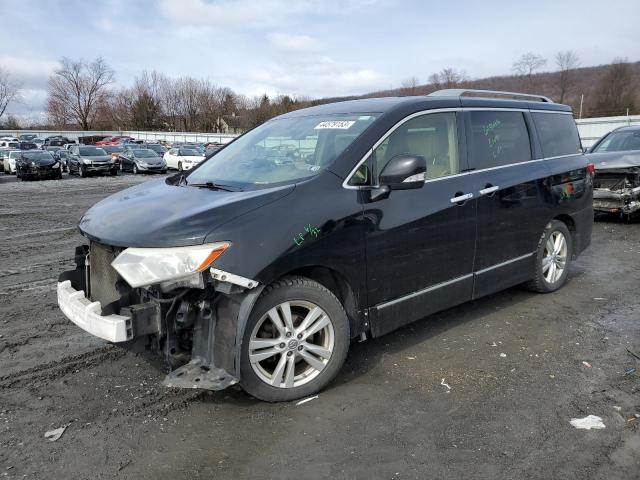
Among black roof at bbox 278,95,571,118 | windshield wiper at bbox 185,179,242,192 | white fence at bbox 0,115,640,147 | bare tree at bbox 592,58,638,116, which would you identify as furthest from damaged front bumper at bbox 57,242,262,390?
bare tree at bbox 592,58,638,116

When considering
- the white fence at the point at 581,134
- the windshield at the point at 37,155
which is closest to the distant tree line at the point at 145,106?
the white fence at the point at 581,134

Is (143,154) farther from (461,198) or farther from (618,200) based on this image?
(461,198)

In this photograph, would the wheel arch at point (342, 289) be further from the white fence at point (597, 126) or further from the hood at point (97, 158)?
the white fence at point (597, 126)

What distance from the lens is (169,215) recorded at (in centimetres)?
323

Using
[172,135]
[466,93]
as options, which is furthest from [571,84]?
[466,93]

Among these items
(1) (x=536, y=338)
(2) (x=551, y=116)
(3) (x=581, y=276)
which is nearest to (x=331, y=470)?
(1) (x=536, y=338)

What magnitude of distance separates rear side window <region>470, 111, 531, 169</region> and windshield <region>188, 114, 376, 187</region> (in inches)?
45.5

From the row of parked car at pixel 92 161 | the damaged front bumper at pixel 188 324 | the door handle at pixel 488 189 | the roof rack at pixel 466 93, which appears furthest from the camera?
the row of parked car at pixel 92 161

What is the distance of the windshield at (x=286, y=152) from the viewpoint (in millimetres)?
3762

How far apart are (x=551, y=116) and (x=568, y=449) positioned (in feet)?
12.5

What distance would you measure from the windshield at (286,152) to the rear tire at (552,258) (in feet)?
8.47

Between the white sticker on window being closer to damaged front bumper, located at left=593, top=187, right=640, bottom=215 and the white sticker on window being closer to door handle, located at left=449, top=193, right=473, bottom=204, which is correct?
door handle, located at left=449, top=193, right=473, bottom=204

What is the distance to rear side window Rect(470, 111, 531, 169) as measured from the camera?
4.57 metres

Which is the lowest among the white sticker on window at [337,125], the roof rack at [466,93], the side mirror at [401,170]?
the side mirror at [401,170]
